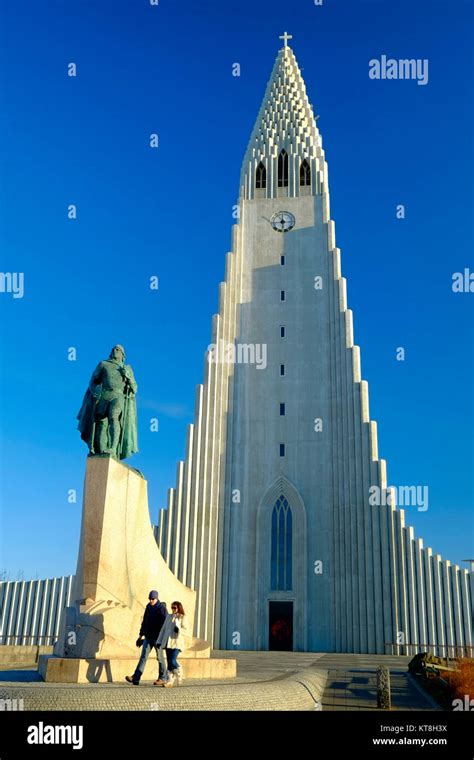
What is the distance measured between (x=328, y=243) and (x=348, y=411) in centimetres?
982

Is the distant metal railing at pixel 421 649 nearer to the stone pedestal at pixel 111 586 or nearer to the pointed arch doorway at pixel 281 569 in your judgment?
the pointed arch doorway at pixel 281 569

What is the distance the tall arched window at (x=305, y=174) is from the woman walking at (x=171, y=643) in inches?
1331

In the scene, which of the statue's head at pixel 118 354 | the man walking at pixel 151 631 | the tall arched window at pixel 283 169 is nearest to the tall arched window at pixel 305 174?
the tall arched window at pixel 283 169

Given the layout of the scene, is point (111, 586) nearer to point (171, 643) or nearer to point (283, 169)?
point (171, 643)

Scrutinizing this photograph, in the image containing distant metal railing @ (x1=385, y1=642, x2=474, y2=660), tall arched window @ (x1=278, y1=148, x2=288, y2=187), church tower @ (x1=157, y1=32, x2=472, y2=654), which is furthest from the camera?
tall arched window @ (x1=278, y1=148, x2=288, y2=187)

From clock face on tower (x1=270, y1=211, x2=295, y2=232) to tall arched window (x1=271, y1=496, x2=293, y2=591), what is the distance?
49.8 ft

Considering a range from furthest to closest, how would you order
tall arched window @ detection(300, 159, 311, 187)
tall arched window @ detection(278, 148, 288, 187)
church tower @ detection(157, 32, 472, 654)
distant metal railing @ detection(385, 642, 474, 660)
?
tall arched window @ detection(278, 148, 288, 187), tall arched window @ detection(300, 159, 311, 187), church tower @ detection(157, 32, 472, 654), distant metal railing @ detection(385, 642, 474, 660)

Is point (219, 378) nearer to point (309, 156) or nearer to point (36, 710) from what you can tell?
point (309, 156)

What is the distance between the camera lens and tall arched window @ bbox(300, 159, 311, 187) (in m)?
40.6

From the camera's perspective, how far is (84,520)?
44.4 ft

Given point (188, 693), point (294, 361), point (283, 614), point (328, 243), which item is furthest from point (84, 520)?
point (328, 243)

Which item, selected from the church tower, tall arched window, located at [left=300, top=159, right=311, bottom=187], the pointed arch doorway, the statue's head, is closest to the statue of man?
the statue's head

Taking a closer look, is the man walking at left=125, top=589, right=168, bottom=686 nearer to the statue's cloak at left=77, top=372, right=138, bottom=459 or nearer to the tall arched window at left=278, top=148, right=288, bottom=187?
the statue's cloak at left=77, top=372, right=138, bottom=459

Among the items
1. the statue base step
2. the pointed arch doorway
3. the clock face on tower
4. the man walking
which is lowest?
the statue base step
